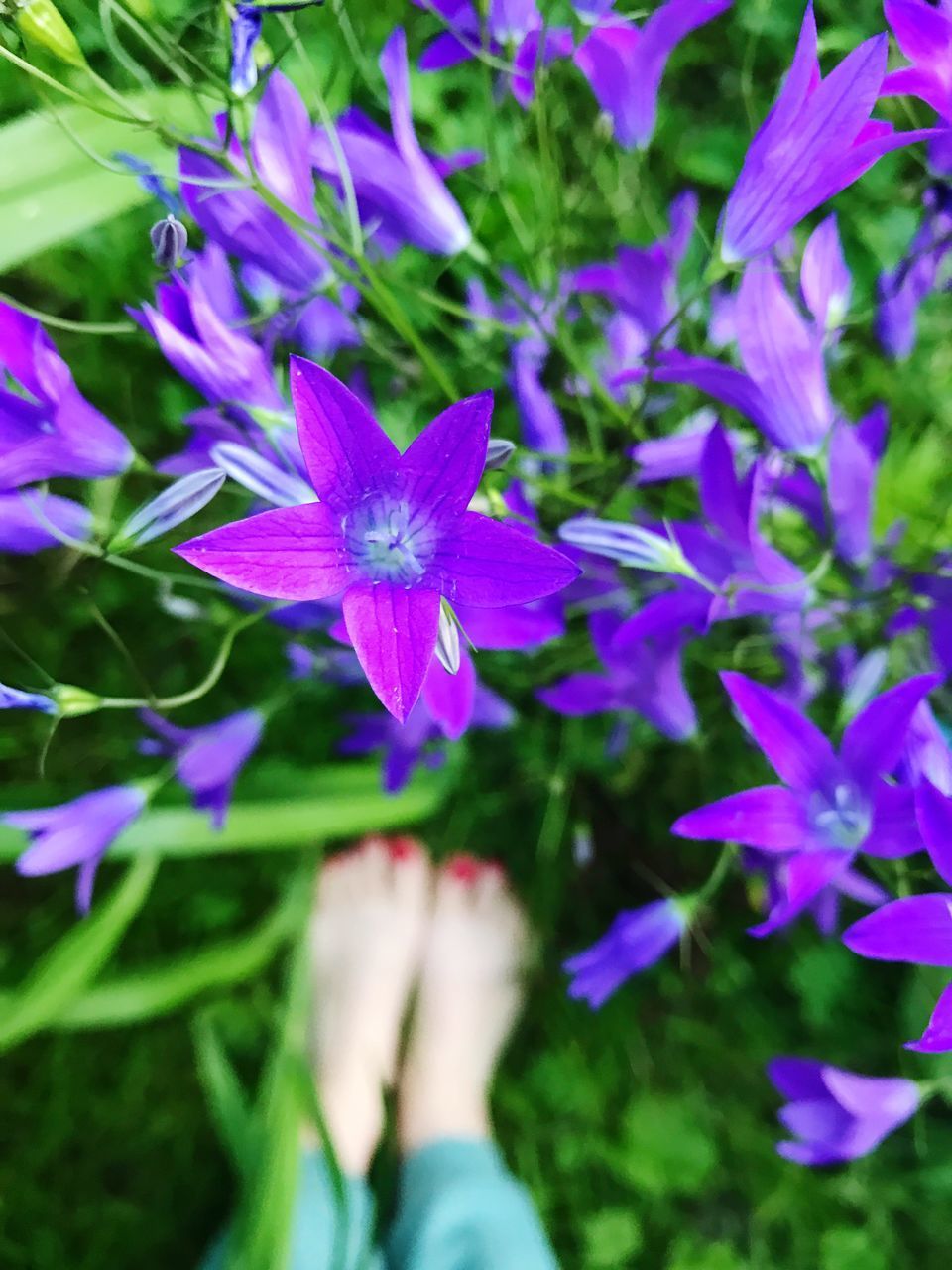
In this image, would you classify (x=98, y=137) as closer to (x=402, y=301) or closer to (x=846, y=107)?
(x=402, y=301)

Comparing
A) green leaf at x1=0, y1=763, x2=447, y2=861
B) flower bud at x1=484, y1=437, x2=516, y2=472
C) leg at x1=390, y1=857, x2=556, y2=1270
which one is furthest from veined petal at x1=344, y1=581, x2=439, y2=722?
leg at x1=390, y1=857, x2=556, y2=1270

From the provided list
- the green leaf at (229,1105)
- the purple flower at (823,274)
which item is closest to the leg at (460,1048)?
the green leaf at (229,1105)

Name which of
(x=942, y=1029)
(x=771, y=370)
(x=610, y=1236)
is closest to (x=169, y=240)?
(x=771, y=370)

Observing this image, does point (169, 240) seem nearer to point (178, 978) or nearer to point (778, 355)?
point (778, 355)

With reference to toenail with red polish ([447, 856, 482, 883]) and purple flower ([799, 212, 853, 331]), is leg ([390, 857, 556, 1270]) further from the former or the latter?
purple flower ([799, 212, 853, 331])

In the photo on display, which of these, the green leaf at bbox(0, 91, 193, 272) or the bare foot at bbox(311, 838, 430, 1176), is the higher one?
the green leaf at bbox(0, 91, 193, 272)

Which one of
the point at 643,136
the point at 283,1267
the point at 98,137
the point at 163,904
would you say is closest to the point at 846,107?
the point at 643,136

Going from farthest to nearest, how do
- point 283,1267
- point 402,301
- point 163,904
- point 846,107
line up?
point 163,904
point 402,301
point 283,1267
point 846,107

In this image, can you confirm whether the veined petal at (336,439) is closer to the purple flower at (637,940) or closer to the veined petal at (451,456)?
the veined petal at (451,456)
